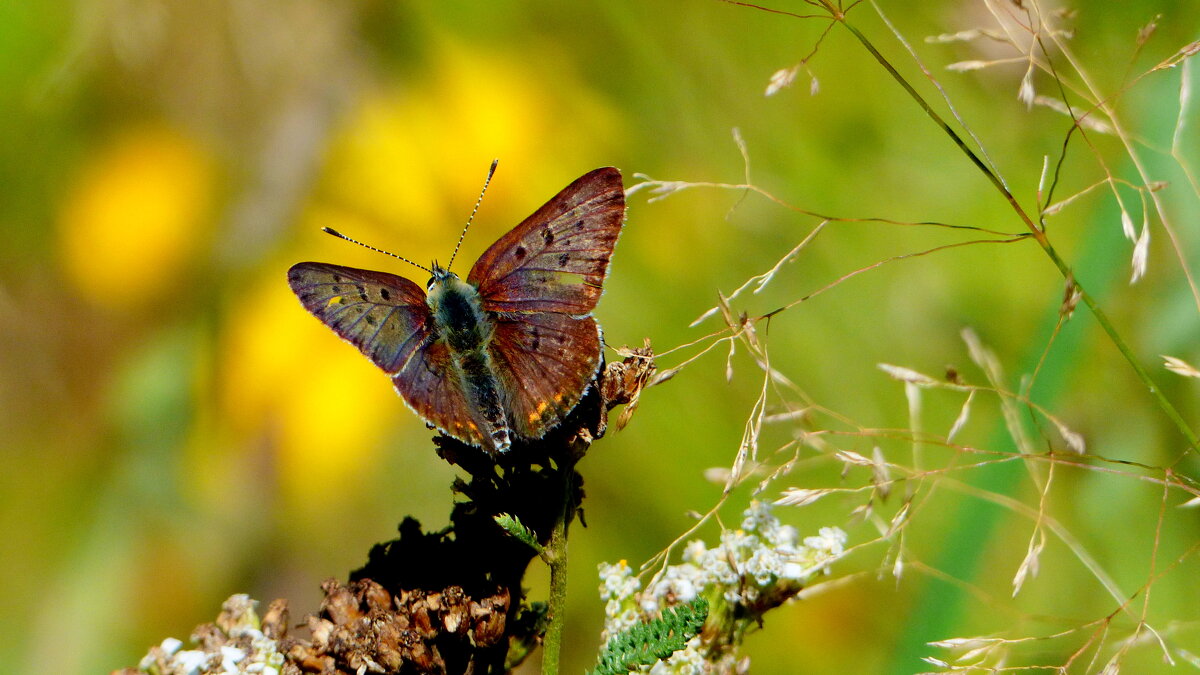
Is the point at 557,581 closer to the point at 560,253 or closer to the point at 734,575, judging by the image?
the point at 734,575

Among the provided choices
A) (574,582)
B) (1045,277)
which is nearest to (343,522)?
(574,582)

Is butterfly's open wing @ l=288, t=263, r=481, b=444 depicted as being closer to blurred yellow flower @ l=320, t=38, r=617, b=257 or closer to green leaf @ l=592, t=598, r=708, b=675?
green leaf @ l=592, t=598, r=708, b=675

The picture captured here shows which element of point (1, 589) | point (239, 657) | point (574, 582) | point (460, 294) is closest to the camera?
point (239, 657)

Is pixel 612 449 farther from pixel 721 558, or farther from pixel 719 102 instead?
pixel 721 558

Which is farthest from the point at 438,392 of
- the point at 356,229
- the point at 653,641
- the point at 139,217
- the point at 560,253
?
the point at 139,217

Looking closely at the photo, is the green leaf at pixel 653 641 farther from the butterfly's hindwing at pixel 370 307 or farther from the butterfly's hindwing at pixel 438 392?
the butterfly's hindwing at pixel 370 307

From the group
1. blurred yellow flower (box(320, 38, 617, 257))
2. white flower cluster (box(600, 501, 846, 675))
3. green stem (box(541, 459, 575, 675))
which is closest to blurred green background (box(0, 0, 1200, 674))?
blurred yellow flower (box(320, 38, 617, 257))

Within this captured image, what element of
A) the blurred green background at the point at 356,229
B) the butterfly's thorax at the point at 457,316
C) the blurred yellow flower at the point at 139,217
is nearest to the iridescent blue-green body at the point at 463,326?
the butterfly's thorax at the point at 457,316
